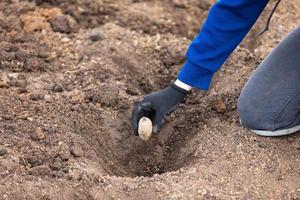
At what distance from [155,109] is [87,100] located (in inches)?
15.5

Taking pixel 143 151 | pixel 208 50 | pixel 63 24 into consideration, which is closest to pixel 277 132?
pixel 208 50

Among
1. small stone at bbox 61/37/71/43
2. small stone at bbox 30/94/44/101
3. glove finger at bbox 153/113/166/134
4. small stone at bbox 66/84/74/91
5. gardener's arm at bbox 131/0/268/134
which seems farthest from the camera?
small stone at bbox 61/37/71/43

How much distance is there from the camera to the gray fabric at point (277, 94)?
292 cm

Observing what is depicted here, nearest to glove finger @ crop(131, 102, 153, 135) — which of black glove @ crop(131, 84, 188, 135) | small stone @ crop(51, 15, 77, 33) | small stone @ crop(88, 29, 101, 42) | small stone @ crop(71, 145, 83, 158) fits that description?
black glove @ crop(131, 84, 188, 135)

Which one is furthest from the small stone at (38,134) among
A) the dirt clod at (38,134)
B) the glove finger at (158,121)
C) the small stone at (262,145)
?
the small stone at (262,145)

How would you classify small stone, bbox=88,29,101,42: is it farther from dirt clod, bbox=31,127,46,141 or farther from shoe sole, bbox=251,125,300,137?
shoe sole, bbox=251,125,300,137

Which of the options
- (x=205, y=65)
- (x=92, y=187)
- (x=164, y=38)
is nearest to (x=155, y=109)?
(x=205, y=65)

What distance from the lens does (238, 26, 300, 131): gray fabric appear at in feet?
9.57

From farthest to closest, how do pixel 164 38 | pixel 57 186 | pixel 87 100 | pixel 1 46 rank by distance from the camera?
Result: pixel 164 38, pixel 1 46, pixel 87 100, pixel 57 186

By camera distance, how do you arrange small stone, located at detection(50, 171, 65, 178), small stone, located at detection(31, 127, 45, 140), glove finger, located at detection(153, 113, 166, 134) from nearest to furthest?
small stone, located at detection(50, 171, 65, 178) < small stone, located at detection(31, 127, 45, 140) < glove finger, located at detection(153, 113, 166, 134)

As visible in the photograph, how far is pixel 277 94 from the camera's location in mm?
2936

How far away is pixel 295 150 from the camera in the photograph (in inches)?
112

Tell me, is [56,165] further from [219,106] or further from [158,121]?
[219,106]

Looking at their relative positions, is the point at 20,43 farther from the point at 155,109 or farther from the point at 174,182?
the point at 174,182
